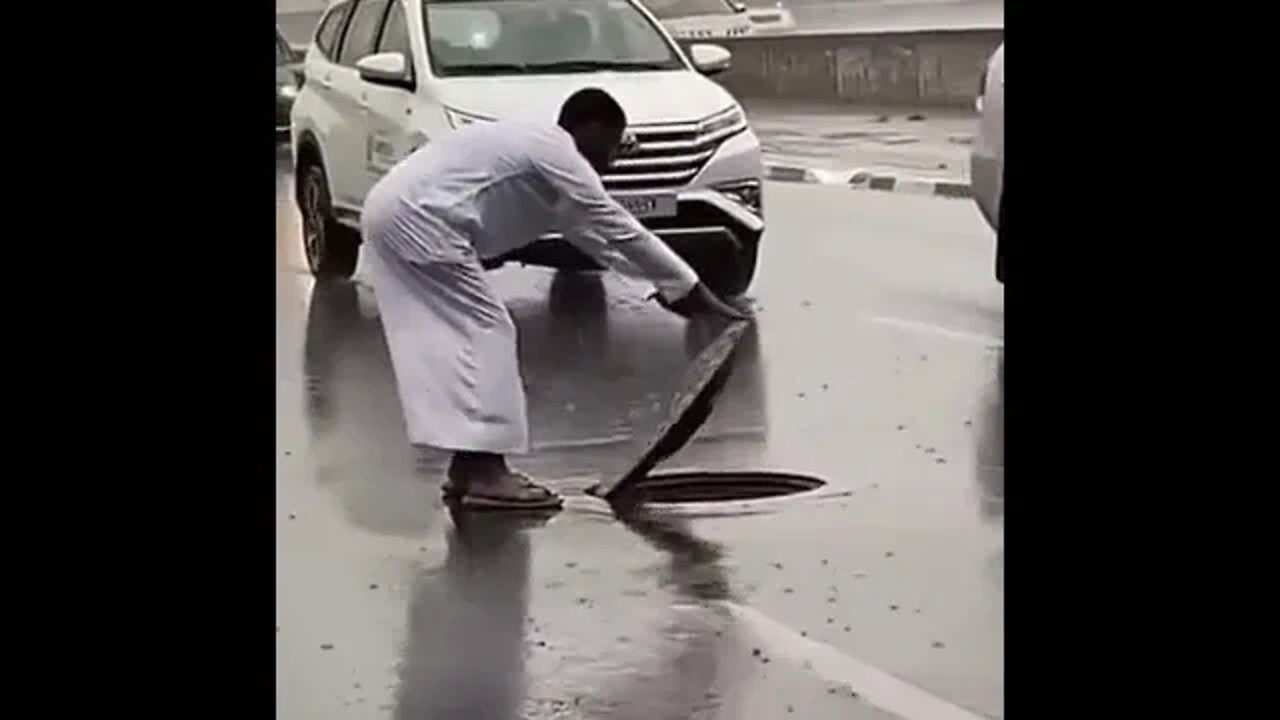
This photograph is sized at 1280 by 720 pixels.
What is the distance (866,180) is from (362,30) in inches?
218

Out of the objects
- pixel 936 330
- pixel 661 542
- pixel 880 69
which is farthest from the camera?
pixel 880 69

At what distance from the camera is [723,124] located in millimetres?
11602

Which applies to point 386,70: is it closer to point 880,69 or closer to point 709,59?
point 709,59

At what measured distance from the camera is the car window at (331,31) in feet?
39.1

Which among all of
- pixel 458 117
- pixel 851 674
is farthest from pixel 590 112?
pixel 458 117

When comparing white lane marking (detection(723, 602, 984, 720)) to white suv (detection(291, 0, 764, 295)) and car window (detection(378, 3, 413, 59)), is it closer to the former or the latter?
white suv (detection(291, 0, 764, 295))

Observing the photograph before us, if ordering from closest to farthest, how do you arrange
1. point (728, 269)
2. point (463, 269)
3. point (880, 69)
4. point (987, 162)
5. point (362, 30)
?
point (463, 269) < point (987, 162) < point (728, 269) < point (362, 30) < point (880, 69)

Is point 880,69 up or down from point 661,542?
up

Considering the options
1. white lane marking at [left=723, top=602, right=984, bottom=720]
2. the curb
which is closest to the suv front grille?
the curb

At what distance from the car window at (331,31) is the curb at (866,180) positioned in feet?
14.6
